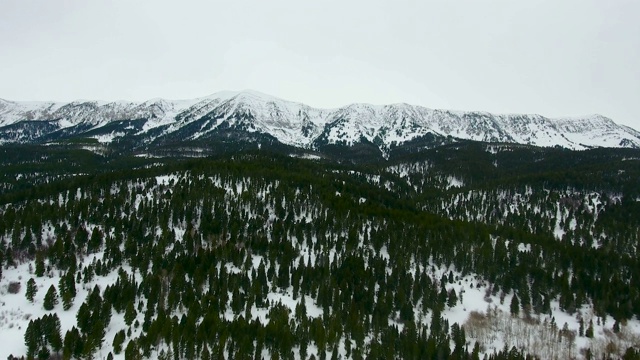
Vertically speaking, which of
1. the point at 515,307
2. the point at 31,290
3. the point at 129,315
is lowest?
the point at 515,307

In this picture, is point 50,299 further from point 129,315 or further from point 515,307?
point 515,307

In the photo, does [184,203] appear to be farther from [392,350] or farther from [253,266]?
[392,350]

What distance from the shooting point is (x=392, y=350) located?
88812mm

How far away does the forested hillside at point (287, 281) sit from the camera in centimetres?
8875

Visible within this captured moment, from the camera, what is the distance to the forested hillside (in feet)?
291

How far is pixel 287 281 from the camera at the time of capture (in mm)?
114062

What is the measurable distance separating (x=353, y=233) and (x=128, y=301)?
7392 centimetres

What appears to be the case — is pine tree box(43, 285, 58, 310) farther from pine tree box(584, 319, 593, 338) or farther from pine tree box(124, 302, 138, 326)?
pine tree box(584, 319, 593, 338)

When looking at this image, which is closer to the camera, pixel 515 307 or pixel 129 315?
pixel 129 315

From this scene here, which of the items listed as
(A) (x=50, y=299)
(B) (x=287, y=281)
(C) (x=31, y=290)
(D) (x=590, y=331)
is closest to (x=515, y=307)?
(D) (x=590, y=331)

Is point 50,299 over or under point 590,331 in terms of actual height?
over

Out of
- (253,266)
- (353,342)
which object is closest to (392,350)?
(353,342)

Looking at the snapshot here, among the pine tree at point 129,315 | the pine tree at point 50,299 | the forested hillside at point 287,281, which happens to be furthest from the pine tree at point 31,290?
the pine tree at point 129,315

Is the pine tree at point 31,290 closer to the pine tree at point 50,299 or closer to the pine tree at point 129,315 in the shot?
the pine tree at point 50,299
